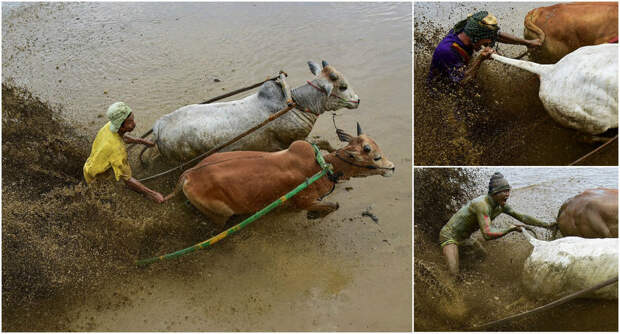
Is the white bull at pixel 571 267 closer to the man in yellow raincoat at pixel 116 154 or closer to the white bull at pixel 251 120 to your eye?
the white bull at pixel 251 120

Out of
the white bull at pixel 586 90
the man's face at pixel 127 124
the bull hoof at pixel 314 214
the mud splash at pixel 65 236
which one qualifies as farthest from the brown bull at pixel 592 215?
the man's face at pixel 127 124

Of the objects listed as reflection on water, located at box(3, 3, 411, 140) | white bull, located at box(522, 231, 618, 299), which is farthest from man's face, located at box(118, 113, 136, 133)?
white bull, located at box(522, 231, 618, 299)

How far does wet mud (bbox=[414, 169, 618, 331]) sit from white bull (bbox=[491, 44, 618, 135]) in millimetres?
1276

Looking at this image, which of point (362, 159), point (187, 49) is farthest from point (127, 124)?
point (187, 49)

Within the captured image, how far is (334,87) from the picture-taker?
478cm

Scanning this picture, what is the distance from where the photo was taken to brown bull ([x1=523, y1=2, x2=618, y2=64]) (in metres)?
4.18

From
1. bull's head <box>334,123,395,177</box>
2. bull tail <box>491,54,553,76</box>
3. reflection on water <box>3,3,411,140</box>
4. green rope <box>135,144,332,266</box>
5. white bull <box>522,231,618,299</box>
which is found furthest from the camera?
reflection on water <box>3,3,411,140</box>

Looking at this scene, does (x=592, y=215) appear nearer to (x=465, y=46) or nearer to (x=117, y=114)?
(x=465, y=46)

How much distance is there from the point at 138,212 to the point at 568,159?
392 centimetres

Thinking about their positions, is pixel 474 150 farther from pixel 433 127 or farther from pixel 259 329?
pixel 259 329

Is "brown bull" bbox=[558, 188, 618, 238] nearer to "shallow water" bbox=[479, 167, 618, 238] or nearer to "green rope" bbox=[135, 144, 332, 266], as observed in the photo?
"shallow water" bbox=[479, 167, 618, 238]

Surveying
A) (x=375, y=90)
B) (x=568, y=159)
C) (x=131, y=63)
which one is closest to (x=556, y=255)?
(x=568, y=159)

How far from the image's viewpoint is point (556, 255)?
3881mm

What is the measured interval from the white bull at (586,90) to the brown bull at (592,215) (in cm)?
74
